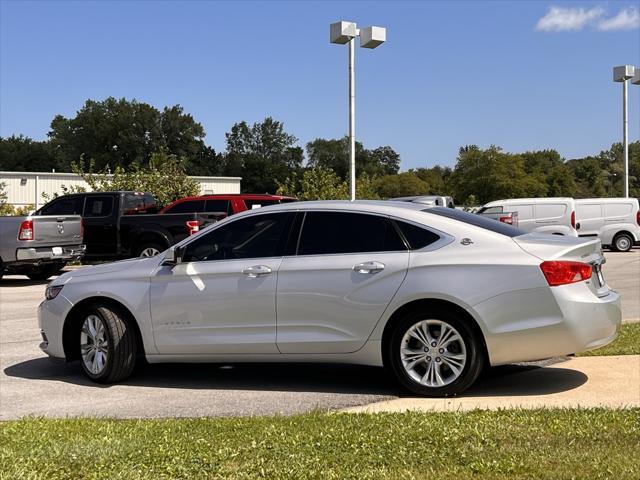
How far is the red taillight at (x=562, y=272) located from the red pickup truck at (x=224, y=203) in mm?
12557

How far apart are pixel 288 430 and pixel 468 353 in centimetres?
179

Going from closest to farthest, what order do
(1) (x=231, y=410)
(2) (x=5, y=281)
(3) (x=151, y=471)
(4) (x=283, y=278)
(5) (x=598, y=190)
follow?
(3) (x=151, y=471), (1) (x=231, y=410), (4) (x=283, y=278), (2) (x=5, y=281), (5) (x=598, y=190)

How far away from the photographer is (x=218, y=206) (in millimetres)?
18844

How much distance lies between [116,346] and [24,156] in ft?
392

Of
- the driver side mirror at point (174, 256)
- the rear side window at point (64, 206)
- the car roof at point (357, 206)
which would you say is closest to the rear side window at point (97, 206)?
the rear side window at point (64, 206)

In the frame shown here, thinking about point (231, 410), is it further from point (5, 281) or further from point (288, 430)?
point (5, 281)

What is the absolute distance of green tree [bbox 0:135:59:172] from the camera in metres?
115

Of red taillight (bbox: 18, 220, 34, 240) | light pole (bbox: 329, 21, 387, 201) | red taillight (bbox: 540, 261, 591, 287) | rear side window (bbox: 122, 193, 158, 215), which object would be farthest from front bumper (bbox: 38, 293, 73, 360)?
light pole (bbox: 329, 21, 387, 201)

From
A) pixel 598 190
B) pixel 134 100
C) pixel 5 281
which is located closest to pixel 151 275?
pixel 5 281

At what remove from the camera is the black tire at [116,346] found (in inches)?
270

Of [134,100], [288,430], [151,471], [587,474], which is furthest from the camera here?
[134,100]

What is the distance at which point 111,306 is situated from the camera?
7.00 m

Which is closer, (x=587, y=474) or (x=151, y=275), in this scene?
(x=587, y=474)

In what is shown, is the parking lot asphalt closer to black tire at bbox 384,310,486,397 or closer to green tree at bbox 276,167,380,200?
black tire at bbox 384,310,486,397
